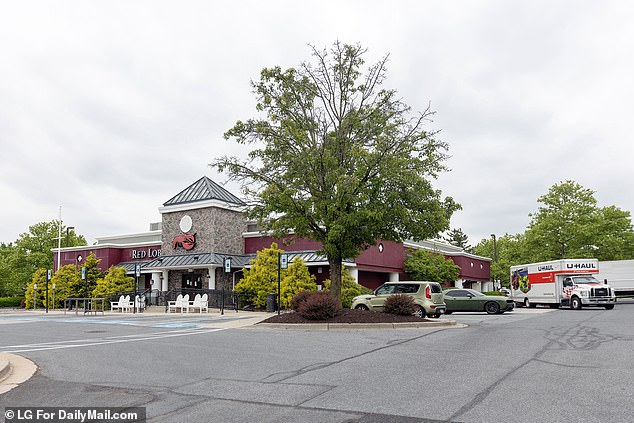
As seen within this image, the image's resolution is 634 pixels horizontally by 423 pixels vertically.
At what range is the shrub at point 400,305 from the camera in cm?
2041

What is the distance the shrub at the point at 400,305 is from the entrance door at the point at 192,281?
21152 mm

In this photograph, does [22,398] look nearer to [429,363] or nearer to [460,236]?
[429,363]

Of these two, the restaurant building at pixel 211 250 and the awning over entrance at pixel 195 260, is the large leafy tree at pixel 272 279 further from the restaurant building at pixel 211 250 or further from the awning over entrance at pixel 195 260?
the awning over entrance at pixel 195 260

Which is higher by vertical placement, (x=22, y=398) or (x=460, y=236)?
(x=460, y=236)

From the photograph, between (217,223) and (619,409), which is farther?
(217,223)

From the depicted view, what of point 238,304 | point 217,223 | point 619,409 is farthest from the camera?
point 217,223

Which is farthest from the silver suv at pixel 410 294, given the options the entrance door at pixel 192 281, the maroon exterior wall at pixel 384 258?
the entrance door at pixel 192 281

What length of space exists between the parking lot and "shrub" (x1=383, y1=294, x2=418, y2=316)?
4.40 m

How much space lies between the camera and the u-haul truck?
1351 inches

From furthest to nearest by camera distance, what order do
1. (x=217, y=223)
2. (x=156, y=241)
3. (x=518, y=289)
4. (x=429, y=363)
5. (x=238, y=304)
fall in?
(x=156, y=241), (x=518, y=289), (x=217, y=223), (x=238, y=304), (x=429, y=363)

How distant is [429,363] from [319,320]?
9.23m

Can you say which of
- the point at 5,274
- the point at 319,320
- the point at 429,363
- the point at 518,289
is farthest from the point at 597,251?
the point at 5,274

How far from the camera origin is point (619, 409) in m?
6.68

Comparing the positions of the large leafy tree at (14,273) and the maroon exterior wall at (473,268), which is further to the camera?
the large leafy tree at (14,273)
